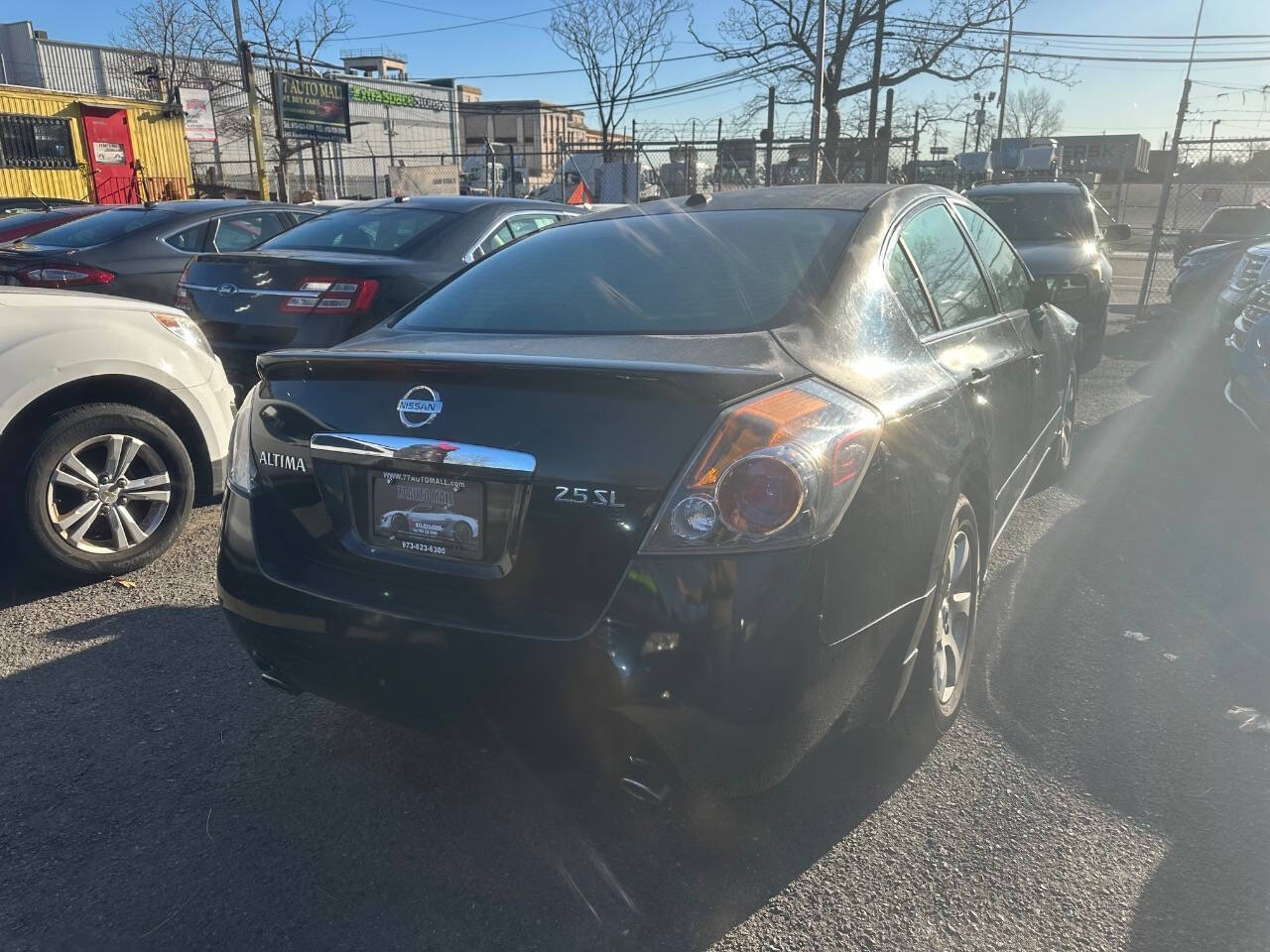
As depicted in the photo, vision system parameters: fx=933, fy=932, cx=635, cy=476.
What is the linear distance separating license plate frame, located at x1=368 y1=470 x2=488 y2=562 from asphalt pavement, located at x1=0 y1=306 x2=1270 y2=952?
1.34ft

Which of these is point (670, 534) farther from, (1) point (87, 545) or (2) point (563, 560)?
(1) point (87, 545)

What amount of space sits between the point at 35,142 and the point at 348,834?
30.5m

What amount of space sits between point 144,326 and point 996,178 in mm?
29022

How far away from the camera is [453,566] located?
6.84ft

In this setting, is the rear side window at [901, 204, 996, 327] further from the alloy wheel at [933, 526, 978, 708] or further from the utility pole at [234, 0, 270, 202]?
the utility pole at [234, 0, 270, 202]

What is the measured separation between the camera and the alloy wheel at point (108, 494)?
394cm

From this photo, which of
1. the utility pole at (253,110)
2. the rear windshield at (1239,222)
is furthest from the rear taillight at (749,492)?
the utility pole at (253,110)

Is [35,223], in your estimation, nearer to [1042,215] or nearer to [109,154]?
[1042,215]

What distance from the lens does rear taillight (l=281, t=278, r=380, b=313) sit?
5.60 meters

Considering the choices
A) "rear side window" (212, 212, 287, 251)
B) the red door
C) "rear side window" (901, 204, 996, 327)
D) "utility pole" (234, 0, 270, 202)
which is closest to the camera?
"rear side window" (901, 204, 996, 327)

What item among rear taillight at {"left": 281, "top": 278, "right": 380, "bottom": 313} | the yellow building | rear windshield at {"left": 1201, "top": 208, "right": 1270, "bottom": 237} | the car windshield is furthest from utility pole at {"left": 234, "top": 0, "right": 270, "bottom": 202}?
rear windshield at {"left": 1201, "top": 208, "right": 1270, "bottom": 237}

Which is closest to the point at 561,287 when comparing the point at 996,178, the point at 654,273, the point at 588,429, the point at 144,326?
the point at 654,273

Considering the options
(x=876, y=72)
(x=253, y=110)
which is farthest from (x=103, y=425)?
(x=876, y=72)

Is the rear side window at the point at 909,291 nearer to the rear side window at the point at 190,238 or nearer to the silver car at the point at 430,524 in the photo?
the silver car at the point at 430,524
